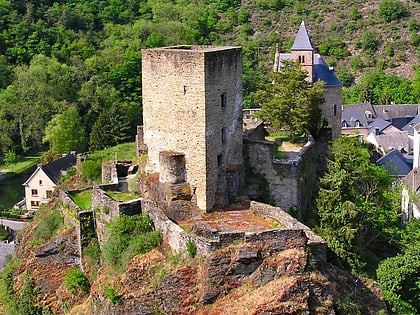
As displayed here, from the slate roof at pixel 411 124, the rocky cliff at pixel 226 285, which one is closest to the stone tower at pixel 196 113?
the rocky cliff at pixel 226 285

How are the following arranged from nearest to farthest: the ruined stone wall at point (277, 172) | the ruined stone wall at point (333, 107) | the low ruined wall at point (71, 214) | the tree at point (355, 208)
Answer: the low ruined wall at point (71, 214)
the tree at point (355, 208)
the ruined stone wall at point (277, 172)
the ruined stone wall at point (333, 107)

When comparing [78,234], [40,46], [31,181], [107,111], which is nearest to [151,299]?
[78,234]

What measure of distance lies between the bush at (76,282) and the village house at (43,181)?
71.0ft

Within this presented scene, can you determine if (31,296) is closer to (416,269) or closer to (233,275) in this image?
(233,275)

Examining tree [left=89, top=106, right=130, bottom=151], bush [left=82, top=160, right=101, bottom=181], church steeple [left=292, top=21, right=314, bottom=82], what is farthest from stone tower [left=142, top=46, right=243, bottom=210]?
tree [left=89, top=106, right=130, bottom=151]

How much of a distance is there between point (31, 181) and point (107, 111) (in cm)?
1133

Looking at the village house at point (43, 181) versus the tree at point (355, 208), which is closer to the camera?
the tree at point (355, 208)

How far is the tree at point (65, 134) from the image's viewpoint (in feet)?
174

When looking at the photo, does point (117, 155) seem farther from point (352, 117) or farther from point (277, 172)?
point (352, 117)

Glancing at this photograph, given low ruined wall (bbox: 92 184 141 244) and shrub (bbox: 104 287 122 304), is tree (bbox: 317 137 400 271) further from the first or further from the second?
shrub (bbox: 104 287 122 304)

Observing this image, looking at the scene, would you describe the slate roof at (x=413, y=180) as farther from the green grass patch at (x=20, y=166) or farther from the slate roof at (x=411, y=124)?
the green grass patch at (x=20, y=166)

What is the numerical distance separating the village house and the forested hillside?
4312 mm

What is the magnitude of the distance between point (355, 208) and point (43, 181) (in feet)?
82.5

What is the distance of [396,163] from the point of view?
147 ft
